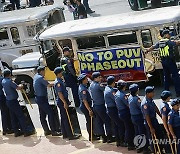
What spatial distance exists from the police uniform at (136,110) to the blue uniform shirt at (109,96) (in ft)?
2.05

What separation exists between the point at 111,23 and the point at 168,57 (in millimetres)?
1984

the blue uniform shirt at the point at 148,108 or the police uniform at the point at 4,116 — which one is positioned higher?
the blue uniform shirt at the point at 148,108

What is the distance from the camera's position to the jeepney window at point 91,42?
14633 mm

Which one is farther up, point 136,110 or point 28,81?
point 136,110

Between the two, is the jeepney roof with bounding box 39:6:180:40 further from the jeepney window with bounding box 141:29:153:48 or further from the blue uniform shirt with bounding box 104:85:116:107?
the blue uniform shirt with bounding box 104:85:116:107

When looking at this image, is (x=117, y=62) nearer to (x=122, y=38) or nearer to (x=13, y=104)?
(x=122, y=38)

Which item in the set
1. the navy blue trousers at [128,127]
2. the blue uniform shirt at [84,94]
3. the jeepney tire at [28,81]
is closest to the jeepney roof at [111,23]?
the jeepney tire at [28,81]

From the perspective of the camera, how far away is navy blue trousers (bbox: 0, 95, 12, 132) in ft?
43.4

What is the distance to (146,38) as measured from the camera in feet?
46.5

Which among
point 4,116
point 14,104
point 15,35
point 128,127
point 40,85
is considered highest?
point 15,35

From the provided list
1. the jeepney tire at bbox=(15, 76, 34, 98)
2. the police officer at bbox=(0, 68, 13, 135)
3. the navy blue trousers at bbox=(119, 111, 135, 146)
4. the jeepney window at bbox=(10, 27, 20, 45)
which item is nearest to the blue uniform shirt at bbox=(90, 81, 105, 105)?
the navy blue trousers at bbox=(119, 111, 135, 146)

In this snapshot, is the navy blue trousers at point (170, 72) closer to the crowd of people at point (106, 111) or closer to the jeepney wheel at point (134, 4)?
the crowd of people at point (106, 111)

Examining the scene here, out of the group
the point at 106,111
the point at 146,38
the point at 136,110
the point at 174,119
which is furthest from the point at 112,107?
the point at 146,38

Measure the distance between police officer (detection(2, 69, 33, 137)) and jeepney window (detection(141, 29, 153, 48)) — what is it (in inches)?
151
